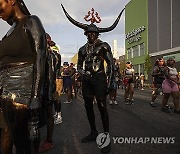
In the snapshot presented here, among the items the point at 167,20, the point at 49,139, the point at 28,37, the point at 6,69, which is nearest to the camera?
the point at 28,37

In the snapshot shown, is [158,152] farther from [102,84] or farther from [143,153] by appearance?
[102,84]

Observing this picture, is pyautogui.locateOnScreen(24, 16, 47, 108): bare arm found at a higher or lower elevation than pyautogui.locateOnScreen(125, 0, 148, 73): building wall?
lower

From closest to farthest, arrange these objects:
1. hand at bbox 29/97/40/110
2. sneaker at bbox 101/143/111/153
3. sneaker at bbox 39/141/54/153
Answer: hand at bbox 29/97/40/110
sneaker at bbox 101/143/111/153
sneaker at bbox 39/141/54/153

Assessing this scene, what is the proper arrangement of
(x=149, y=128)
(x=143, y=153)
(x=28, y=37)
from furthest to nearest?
(x=149, y=128) → (x=143, y=153) → (x=28, y=37)

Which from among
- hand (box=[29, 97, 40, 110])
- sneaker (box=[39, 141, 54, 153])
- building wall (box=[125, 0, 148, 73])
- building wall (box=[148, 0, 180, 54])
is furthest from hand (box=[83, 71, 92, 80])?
building wall (box=[125, 0, 148, 73])

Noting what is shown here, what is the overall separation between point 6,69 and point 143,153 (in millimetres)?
2556

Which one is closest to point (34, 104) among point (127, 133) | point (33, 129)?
point (33, 129)

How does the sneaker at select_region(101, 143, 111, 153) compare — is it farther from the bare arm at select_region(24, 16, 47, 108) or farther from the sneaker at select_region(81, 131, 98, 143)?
the bare arm at select_region(24, 16, 47, 108)

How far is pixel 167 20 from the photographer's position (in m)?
47.7

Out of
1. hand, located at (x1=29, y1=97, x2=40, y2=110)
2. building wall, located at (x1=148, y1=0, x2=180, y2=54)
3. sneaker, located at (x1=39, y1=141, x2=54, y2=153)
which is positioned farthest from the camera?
building wall, located at (x1=148, y1=0, x2=180, y2=54)

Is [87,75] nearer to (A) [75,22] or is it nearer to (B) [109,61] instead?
(B) [109,61]

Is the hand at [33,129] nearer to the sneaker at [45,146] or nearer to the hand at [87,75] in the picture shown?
the sneaker at [45,146]

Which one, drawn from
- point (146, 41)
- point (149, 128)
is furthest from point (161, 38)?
point (149, 128)

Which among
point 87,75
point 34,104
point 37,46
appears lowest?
point 34,104
